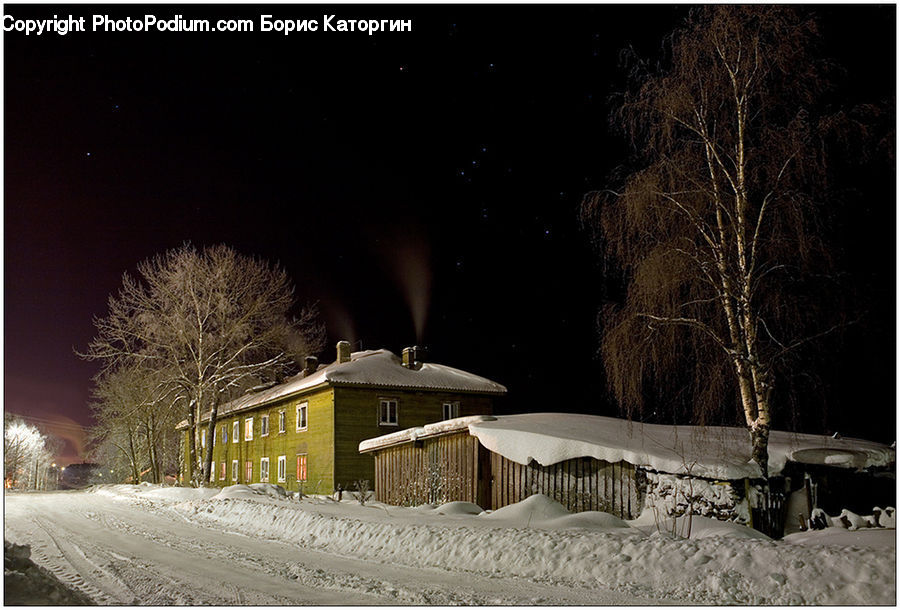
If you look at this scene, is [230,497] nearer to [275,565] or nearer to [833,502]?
[275,565]

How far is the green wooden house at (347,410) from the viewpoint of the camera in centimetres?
3322

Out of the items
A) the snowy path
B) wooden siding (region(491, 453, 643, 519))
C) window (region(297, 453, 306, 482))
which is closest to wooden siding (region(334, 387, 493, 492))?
window (region(297, 453, 306, 482))

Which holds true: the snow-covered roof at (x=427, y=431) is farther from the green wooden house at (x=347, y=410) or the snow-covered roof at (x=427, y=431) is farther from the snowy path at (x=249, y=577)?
the green wooden house at (x=347, y=410)

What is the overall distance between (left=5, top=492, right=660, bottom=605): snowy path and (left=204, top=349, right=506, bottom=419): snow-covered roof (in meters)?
18.4

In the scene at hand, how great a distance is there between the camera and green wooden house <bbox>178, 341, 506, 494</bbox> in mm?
33219

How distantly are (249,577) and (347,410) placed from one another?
23.6m

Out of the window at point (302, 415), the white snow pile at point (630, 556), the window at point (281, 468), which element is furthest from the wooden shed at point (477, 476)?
the window at point (281, 468)

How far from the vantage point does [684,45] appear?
1694 cm

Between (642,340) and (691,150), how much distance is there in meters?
4.40

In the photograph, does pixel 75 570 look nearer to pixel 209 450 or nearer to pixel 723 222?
pixel 723 222

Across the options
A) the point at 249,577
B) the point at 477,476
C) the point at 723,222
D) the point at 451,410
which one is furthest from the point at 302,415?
the point at 249,577

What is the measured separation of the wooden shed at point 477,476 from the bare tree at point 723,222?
2.02 m

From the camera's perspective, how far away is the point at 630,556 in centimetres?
978

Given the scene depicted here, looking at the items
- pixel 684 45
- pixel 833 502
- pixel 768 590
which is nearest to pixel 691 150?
pixel 684 45
